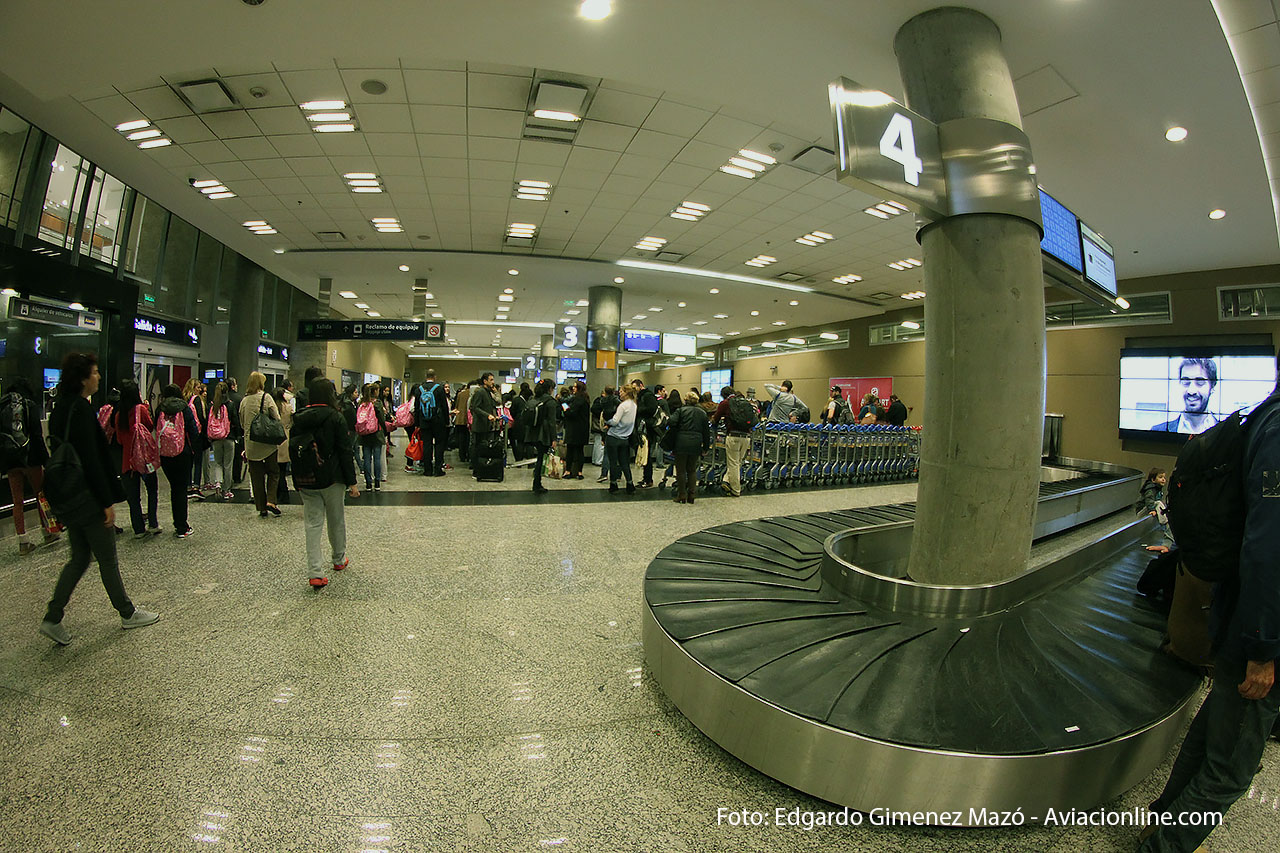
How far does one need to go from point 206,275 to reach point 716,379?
2395 centimetres

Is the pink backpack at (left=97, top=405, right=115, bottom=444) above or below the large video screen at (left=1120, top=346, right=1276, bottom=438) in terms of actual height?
below

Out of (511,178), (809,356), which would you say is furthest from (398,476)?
(809,356)

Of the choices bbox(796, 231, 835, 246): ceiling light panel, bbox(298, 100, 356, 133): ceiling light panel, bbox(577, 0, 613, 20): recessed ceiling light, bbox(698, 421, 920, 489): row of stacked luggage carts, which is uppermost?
bbox(796, 231, 835, 246): ceiling light panel

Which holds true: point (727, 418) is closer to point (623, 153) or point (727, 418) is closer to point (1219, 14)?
point (623, 153)

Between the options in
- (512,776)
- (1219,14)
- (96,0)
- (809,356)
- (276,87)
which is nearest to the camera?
(512,776)

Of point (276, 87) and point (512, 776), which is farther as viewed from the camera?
point (276, 87)

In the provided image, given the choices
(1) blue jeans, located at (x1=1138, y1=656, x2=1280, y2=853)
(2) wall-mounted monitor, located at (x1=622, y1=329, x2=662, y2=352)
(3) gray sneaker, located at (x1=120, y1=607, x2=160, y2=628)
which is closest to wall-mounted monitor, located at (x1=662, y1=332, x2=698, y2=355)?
(2) wall-mounted monitor, located at (x1=622, y1=329, x2=662, y2=352)

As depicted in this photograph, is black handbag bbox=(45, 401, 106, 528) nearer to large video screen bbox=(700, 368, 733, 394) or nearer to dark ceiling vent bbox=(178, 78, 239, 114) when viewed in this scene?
dark ceiling vent bbox=(178, 78, 239, 114)

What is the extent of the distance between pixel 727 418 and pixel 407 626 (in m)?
5.96

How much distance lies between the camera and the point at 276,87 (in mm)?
5879

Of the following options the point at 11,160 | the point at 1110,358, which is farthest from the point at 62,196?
the point at 1110,358

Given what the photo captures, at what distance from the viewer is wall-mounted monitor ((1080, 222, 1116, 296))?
4.87m

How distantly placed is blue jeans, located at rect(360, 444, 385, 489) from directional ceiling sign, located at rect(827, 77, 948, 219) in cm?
772

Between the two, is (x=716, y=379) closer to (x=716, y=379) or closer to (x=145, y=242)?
(x=716, y=379)
